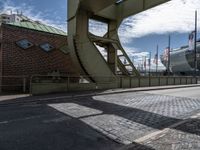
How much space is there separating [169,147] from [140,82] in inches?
714

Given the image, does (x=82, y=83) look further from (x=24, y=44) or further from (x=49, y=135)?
(x=49, y=135)

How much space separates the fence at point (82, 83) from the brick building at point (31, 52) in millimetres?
1030

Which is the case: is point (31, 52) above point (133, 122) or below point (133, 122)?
above

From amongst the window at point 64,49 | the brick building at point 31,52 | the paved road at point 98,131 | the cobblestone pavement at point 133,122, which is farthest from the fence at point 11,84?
the cobblestone pavement at point 133,122

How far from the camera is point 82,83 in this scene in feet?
57.4

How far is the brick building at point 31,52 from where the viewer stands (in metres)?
17.2

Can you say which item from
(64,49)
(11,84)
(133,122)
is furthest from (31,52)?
(133,122)

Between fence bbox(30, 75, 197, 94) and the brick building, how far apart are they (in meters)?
1.03

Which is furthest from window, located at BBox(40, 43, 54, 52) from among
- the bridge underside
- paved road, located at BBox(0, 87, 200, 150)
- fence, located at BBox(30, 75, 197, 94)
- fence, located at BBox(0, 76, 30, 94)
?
paved road, located at BBox(0, 87, 200, 150)

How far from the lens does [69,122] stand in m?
7.25

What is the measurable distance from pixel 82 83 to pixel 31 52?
16.1ft

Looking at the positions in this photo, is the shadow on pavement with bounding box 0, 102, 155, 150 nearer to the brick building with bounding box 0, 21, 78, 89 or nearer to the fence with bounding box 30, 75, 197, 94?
the fence with bounding box 30, 75, 197, 94

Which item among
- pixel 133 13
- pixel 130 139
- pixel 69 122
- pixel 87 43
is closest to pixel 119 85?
pixel 87 43

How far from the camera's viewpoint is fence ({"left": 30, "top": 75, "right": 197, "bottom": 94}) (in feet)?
50.3
